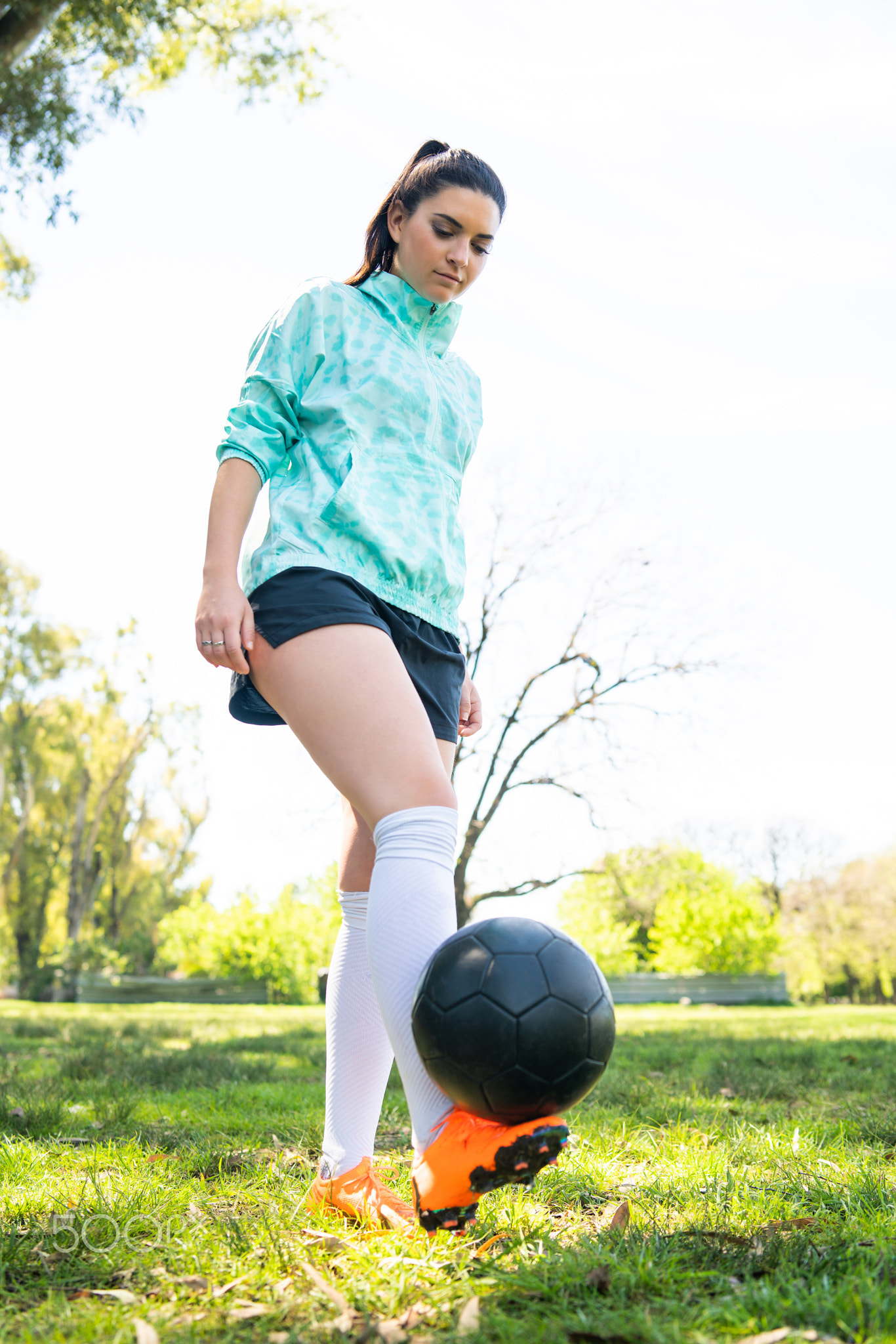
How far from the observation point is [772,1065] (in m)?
4.87

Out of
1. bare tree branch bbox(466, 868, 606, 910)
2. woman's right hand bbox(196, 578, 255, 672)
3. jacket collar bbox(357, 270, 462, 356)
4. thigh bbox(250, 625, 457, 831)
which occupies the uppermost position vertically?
jacket collar bbox(357, 270, 462, 356)

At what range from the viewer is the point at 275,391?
6.63 ft

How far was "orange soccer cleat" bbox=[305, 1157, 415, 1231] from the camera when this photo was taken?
1.79 m

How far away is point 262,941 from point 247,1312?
2340cm

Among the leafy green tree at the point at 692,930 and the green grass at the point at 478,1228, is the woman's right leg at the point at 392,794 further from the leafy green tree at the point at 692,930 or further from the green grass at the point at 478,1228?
the leafy green tree at the point at 692,930

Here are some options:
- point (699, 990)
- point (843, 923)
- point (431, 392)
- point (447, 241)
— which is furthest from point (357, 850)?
point (843, 923)

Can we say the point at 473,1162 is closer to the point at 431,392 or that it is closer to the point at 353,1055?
the point at 353,1055

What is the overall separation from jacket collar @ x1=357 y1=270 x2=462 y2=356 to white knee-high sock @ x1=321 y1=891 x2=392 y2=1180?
4.57 feet

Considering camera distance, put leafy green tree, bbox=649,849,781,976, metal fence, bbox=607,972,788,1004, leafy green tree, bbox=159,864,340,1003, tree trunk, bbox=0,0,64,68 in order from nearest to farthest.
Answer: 1. tree trunk, bbox=0,0,64,68
2. leafy green tree, bbox=159,864,340,1003
3. metal fence, bbox=607,972,788,1004
4. leafy green tree, bbox=649,849,781,976

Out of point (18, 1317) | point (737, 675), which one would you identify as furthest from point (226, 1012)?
point (18, 1317)

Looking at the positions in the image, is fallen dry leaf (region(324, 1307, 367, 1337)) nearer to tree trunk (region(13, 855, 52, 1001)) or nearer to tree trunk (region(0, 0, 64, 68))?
tree trunk (region(0, 0, 64, 68))

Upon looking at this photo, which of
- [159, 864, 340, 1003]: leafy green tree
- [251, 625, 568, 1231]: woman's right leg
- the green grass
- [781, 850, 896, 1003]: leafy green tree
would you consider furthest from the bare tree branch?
[781, 850, 896, 1003]: leafy green tree

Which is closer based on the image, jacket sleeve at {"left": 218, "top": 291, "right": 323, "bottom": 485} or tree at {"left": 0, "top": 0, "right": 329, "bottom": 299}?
jacket sleeve at {"left": 218, "top": 291, "right": 323, "bottom": 485}

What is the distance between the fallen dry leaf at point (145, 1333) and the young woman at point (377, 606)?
Answer: 1.35 feet
